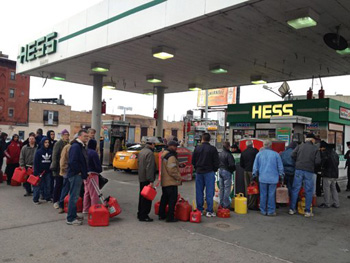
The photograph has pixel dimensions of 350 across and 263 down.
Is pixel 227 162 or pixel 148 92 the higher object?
pixel 148 92

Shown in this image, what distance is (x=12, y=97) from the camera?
5188cm

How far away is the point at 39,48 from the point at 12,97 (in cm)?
4305

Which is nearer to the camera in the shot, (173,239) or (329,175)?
(173,239)

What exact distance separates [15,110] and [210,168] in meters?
52.2

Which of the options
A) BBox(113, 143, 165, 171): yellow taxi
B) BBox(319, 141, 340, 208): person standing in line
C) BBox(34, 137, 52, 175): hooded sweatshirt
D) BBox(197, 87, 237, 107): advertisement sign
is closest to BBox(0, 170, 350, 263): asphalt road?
BBox(34, 137, 52, 175): hooded sweatshirt

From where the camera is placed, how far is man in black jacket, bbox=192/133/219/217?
23.9ft

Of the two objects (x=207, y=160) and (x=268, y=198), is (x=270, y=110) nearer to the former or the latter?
(x=268, y=198)

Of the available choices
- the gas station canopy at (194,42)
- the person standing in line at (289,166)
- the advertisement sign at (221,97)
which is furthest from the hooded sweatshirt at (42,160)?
the advertisement sign at (221,97)

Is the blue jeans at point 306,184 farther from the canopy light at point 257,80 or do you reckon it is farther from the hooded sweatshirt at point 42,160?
the canopy light at point 257,80

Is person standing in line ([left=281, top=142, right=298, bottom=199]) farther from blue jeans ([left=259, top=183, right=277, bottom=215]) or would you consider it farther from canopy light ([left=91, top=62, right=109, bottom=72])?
canopy light ([left=91, top=62, right=109, bottom=72])

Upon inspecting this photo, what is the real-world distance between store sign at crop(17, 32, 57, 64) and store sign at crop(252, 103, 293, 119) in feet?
36.2

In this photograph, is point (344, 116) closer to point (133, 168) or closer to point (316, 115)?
point (316, 115)

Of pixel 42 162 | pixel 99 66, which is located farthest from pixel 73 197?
pixel 99 66

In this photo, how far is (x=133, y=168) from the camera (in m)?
14.4
